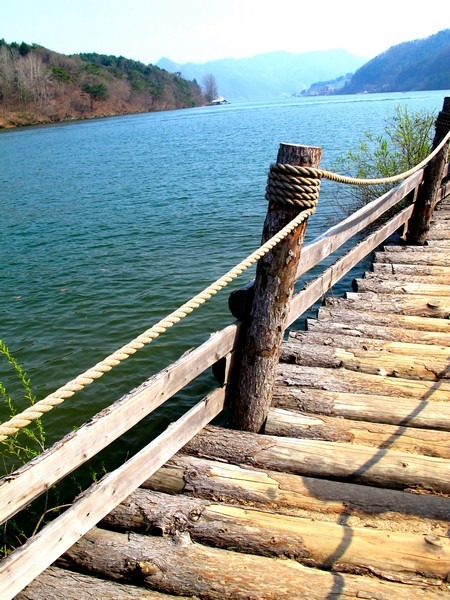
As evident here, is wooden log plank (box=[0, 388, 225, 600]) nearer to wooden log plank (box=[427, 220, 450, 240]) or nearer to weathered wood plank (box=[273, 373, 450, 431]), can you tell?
weathered wood plank (box=[273, 373, 450, 431])

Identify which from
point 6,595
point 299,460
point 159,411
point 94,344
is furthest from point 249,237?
point 6,595

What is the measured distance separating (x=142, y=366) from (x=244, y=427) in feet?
12.7

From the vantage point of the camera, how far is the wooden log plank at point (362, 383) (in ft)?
13.3

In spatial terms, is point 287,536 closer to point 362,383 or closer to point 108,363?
point 108,363

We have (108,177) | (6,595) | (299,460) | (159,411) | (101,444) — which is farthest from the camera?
Result: (108,177)

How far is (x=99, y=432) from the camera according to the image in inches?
101

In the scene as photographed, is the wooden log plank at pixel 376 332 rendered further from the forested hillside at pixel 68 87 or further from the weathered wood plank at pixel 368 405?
the forested hillside at pixel 68 87

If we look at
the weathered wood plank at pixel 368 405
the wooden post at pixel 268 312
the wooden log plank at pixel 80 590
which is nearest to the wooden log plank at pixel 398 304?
the weathered wood plank at pixel 368 405

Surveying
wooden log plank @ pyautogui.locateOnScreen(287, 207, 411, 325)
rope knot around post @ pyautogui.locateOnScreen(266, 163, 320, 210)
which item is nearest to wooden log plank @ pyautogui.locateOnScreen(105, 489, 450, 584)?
wooden log plank @ pyautogui.locateOnScreen(287, 207, 411, 325)

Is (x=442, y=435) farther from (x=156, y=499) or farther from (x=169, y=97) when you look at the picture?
(x=169, y=97)

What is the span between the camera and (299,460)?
3.38 metres

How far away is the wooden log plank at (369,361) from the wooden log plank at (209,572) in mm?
2109

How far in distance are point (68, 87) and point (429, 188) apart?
9690cm

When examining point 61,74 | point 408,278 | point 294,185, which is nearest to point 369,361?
point 294,185
